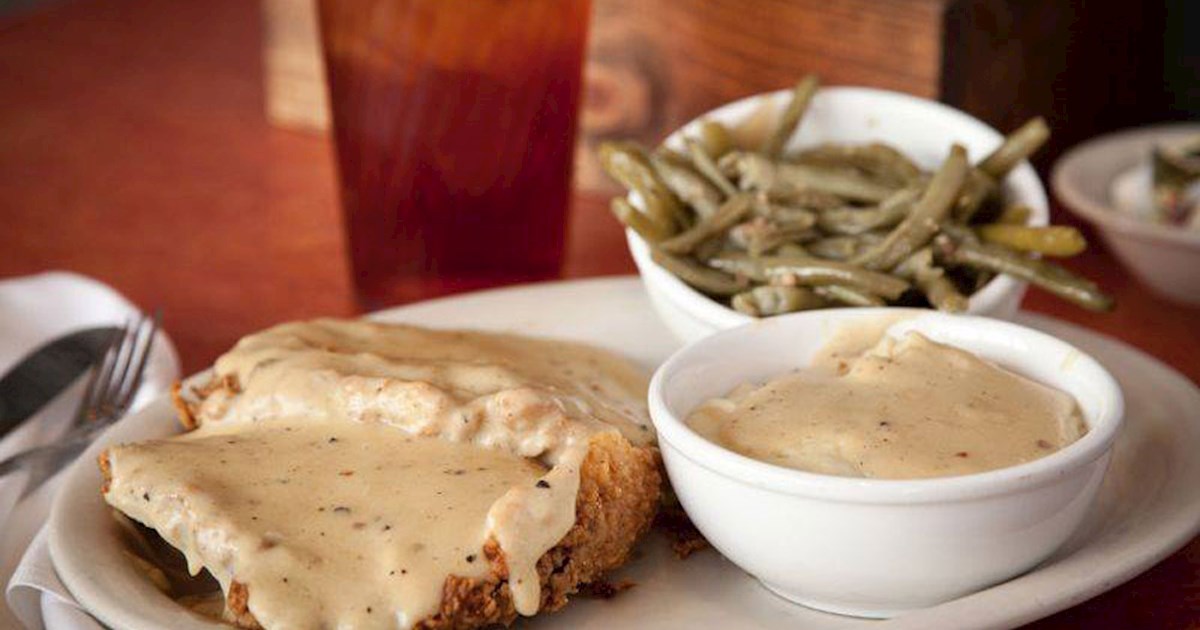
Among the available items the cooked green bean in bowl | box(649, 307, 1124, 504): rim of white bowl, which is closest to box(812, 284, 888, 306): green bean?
the cooked green bean in bowl

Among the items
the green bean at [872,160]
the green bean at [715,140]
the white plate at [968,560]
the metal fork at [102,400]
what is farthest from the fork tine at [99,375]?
the green bean at [872,160]

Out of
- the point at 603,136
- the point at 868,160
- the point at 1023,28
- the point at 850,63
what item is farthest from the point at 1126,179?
the point at 603,136

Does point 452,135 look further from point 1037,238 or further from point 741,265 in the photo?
point 1037,238

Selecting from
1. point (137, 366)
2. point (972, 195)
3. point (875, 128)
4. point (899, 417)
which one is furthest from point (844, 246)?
point (137, 366)

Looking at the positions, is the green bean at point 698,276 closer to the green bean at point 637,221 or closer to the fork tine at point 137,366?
the green bean at point 637,221

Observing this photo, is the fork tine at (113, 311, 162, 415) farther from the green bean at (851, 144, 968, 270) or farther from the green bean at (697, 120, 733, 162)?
the green bean at (851, 144, 968, 270)

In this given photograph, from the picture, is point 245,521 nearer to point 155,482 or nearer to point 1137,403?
point 155,482
